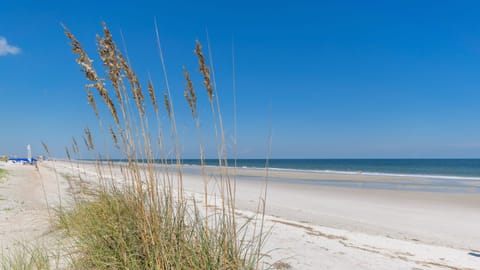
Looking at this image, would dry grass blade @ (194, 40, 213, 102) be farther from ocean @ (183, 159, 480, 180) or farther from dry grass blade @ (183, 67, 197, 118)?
ocean @ (183, 159, 480, 180)

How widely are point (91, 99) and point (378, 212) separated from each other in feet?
25.6

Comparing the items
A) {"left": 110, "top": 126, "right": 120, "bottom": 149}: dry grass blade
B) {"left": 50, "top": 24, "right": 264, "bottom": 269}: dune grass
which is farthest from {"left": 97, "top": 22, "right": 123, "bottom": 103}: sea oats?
{"left": 110, "top": 126, "right": 120, "bottom": 149}: dry grass blade

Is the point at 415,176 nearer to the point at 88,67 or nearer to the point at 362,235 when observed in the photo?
the point at 362,235

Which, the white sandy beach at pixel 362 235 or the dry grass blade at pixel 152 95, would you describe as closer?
the dry grass blade at pixel 152 95

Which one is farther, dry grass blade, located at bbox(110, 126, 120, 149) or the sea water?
the sea water

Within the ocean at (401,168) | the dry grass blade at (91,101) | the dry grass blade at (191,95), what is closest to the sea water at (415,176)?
the ocean at (401,168)

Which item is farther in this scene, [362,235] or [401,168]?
[401,168]

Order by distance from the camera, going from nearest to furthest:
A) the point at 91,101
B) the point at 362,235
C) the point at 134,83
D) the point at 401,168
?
the point at 134,83 < the point at 91,101 < the point at 362,235 < the point at 401,168

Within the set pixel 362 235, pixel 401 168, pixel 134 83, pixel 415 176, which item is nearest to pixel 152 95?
pixel 134 83

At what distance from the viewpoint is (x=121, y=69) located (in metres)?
2.08

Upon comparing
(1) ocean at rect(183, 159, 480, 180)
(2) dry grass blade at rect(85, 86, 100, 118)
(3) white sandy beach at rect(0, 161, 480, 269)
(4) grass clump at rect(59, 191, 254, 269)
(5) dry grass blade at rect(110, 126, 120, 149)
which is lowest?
(1) ocean at rect(183, 159, 480, 180)

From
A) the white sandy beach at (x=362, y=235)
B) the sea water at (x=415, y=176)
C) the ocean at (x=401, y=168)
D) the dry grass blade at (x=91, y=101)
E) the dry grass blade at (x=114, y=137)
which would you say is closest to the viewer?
the dry grass blade at (x=91, y=101)

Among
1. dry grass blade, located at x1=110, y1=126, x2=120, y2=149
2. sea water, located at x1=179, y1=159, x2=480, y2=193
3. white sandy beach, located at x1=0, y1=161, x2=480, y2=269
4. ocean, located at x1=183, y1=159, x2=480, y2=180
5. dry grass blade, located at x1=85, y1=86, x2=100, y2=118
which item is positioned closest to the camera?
dry grass blade, located at x1=85, y1=86, x2=100, y2=118

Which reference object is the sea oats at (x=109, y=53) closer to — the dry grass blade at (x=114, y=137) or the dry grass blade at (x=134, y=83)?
the dry grass blade at (x=134, y=83)
